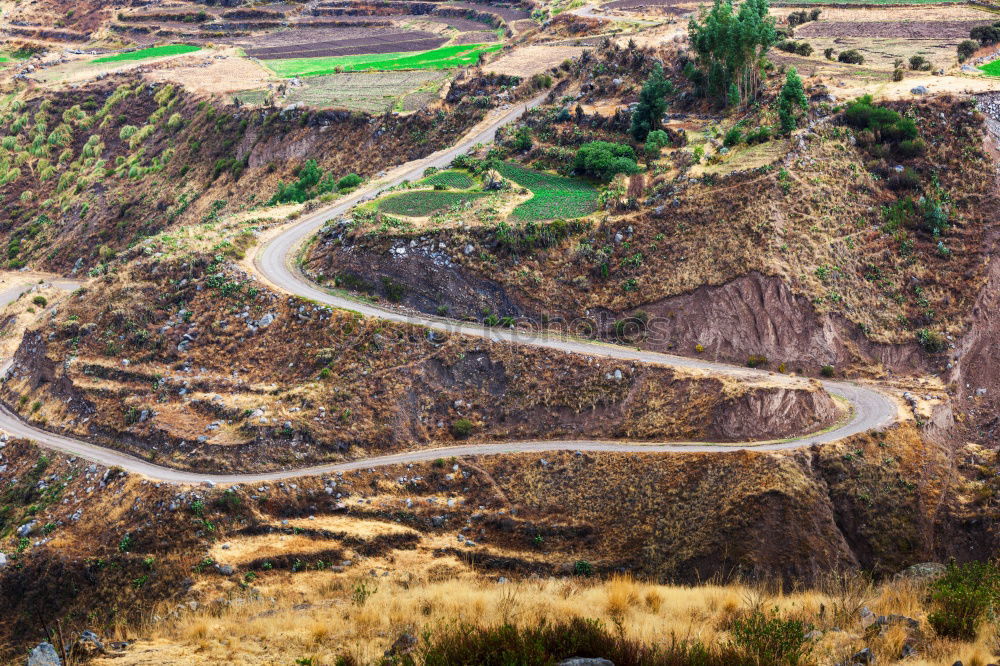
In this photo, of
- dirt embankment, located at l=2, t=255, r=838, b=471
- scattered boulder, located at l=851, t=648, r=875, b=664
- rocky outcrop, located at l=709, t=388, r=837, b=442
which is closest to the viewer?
scattered boulder, located at l=851, t=648, r=875, b=664

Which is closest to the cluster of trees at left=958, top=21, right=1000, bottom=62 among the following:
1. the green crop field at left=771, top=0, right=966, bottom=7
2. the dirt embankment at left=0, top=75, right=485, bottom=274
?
the green crop field at left=771, top=0, right=966, bottom=7

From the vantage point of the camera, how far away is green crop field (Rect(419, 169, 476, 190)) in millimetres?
64750

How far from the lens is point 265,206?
72.5 metres

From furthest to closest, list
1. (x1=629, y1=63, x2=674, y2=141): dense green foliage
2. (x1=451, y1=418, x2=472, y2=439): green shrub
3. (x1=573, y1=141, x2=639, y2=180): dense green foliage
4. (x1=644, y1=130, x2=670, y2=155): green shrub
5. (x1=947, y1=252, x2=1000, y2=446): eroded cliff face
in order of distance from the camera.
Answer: (x1=629, y1=63, x2=674, y2=141): dense green foliage < (x1=644, y1=130, x2=670, y2=155): green shrub < (x1=573, y1=141, x2=639, y2=180): dense green foliage < (x1=947, y1=252, x2=1000, y2=446): eroded cliff face < (x1=451, y1=418, x2=472, y2=439): green shrub

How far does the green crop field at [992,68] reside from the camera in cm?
6625

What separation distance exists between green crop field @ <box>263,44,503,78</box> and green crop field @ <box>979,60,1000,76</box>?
57.5 m

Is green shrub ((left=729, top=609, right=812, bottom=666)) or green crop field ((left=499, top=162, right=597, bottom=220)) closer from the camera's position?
green shrub ((left=729, top=609, right=812, bottom=666))

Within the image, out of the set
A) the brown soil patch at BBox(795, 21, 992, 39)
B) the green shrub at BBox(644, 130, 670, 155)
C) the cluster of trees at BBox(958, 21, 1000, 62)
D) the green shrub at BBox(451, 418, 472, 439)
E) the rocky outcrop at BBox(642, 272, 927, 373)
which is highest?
the brown soil patch at BBox(795, 21, 992, 39)

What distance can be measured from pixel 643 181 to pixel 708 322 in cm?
1422

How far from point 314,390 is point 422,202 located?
1954 cm

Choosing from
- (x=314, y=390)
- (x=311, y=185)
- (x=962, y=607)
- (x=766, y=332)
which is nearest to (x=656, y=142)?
(x=766, y=332)

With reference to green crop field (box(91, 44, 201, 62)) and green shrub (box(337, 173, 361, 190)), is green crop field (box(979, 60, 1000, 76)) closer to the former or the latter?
green shrub (box(337, 173, 361, 190))

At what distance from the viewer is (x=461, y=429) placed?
155ft

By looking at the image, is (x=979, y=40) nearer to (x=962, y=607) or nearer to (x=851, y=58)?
(x=851, y=58)
